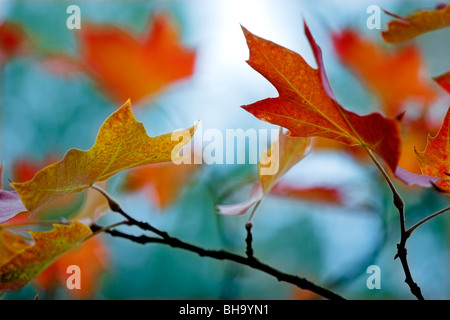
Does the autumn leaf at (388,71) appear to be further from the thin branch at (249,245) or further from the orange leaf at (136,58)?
the thin branch at (249,245)

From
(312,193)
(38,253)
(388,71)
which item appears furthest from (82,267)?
(38,253)

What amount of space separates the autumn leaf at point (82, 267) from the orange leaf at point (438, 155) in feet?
1.84

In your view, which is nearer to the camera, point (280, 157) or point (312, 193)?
point (280, 157)

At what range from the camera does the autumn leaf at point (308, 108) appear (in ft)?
0.51

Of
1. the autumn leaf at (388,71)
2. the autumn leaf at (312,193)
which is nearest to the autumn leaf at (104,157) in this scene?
the autumn leaf at (312,193)

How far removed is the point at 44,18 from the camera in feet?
6.21

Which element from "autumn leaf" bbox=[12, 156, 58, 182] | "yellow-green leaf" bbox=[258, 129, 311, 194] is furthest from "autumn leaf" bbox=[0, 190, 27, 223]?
"autumn leaf" bbox=[12, 156, 58, 182]

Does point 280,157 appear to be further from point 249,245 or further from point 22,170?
point 22,170

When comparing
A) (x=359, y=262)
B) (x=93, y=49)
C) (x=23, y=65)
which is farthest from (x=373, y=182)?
(x=23, y=65)

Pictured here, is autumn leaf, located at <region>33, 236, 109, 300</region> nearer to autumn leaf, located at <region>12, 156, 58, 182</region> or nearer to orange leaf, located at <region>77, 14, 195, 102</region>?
autumn leaf, located at <region>12, 156, 58, 182</region>

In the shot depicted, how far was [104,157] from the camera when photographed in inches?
7.4

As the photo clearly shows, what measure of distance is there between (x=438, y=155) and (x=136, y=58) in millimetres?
644

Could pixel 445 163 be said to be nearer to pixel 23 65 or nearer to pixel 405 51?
pixel 405 51

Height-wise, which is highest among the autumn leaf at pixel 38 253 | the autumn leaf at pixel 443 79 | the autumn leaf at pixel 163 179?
the autumn leaf at pixel 163 179
